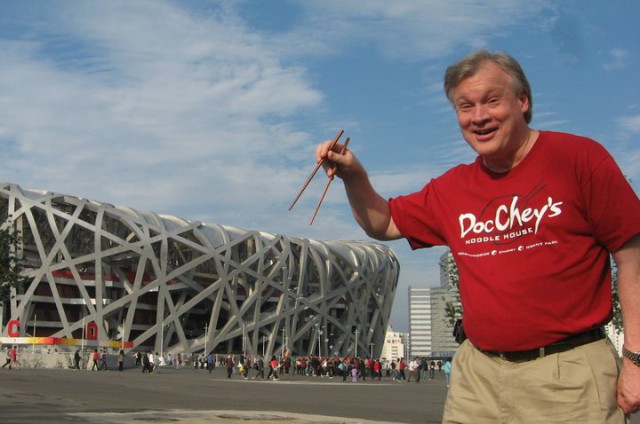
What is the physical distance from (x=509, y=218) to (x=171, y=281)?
7956 cm

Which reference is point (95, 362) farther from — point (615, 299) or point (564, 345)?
point (564, 345)

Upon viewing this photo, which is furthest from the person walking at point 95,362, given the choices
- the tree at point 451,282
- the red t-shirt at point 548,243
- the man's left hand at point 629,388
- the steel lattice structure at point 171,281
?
the man's left hand at point 629,388

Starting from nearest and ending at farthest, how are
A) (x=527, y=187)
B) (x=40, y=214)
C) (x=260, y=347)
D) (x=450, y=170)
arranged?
(x=527, y=187), (x=450, y=170), (x=40, y=214), (x=260, y=347)

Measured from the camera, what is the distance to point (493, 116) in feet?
10.2

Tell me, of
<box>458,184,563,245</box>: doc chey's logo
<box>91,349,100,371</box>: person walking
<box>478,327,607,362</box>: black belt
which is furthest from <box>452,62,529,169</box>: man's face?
<box>91,349,100,371</box>: person walking

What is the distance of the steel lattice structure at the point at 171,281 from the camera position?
7338 centimetres

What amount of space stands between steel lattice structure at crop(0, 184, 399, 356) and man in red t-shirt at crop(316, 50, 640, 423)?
65745 mm

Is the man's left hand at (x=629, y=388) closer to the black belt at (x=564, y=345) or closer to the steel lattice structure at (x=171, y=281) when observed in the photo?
the black belt at (x=564, y=345)

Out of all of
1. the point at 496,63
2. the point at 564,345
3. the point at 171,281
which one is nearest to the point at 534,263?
the point at 564,345

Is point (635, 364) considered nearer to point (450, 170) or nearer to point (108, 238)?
point (450, 170)

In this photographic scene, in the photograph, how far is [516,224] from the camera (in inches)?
118

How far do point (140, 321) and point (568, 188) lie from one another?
273 ft

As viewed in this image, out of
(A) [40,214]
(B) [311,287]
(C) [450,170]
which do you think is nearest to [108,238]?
(A) [40,214]

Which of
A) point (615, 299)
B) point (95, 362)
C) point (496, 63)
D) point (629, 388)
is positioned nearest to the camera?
point (629, 388)
